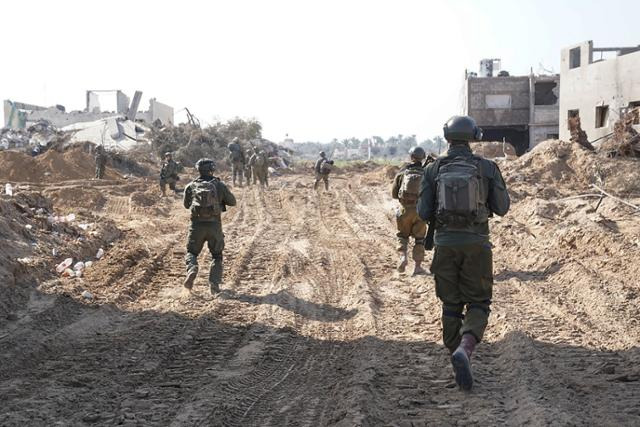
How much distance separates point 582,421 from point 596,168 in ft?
56.2

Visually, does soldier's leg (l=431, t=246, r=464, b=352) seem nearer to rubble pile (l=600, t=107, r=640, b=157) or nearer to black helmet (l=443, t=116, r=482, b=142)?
black helmet (l=443, t=116, r=482, b=142)

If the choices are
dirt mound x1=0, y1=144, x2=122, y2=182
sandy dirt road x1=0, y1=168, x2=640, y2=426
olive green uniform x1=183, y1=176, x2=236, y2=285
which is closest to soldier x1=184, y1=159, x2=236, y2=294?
olive green uniform x1=183, y1=176, x2=236, y2=285

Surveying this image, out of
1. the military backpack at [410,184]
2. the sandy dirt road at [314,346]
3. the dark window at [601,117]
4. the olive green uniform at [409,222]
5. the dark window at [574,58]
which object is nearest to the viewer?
the sandy dirt road at [314,346]

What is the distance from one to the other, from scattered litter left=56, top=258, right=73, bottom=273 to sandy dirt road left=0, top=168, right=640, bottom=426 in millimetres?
373

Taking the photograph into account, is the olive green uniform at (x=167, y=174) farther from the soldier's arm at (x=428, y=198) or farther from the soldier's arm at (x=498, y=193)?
the soldier's arm at (x=498, y=193)

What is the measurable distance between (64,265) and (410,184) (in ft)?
16.3

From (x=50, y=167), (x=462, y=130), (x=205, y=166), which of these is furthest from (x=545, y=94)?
(x=462, y=130)

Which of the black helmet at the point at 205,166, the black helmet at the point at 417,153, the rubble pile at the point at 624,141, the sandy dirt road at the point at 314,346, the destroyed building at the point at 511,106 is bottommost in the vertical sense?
the sandy dirt road at the point at 314,346

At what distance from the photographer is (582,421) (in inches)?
183

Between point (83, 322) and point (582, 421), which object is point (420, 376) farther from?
point (83, 322)

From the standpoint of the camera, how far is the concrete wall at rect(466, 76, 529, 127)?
135 ft

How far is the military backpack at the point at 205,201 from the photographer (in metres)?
9.85

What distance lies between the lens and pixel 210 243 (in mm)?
10188

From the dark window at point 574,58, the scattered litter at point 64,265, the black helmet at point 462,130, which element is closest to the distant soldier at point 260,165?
the dark window at point 574,58
